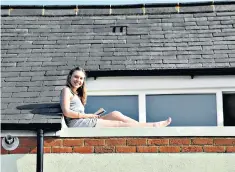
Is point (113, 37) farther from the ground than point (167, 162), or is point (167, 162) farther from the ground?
point (113, 37)

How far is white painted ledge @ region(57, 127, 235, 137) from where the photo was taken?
8.02 m

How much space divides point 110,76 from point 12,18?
3341 millimetres

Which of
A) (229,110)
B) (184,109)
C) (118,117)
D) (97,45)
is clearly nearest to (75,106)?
(118,117)

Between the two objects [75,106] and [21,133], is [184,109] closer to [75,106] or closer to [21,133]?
[75,106]

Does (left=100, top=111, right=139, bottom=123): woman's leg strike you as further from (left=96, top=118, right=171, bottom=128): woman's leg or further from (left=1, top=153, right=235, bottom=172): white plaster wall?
(left=1, top=153, right=235, bottom=172): white plaster wall

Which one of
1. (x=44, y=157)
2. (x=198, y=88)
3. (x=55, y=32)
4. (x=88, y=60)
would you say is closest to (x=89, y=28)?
(x=55, y=32)

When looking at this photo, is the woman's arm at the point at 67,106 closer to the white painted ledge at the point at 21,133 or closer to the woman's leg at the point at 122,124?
the woman's leg at the point at 122,124

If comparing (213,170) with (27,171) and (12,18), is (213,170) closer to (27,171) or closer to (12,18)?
(27,171)

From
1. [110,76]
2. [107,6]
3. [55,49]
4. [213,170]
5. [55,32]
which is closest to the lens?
[213,170]

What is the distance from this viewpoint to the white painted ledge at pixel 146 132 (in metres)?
8.02

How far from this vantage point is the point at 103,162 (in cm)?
802

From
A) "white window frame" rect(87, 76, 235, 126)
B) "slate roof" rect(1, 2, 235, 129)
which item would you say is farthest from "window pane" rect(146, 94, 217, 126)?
"slate roof" rect(1, 2, 235, 129)

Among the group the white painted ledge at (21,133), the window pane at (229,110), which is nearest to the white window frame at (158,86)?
the window pane at (229,110)

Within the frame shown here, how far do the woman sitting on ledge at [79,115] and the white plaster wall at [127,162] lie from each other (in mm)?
434
